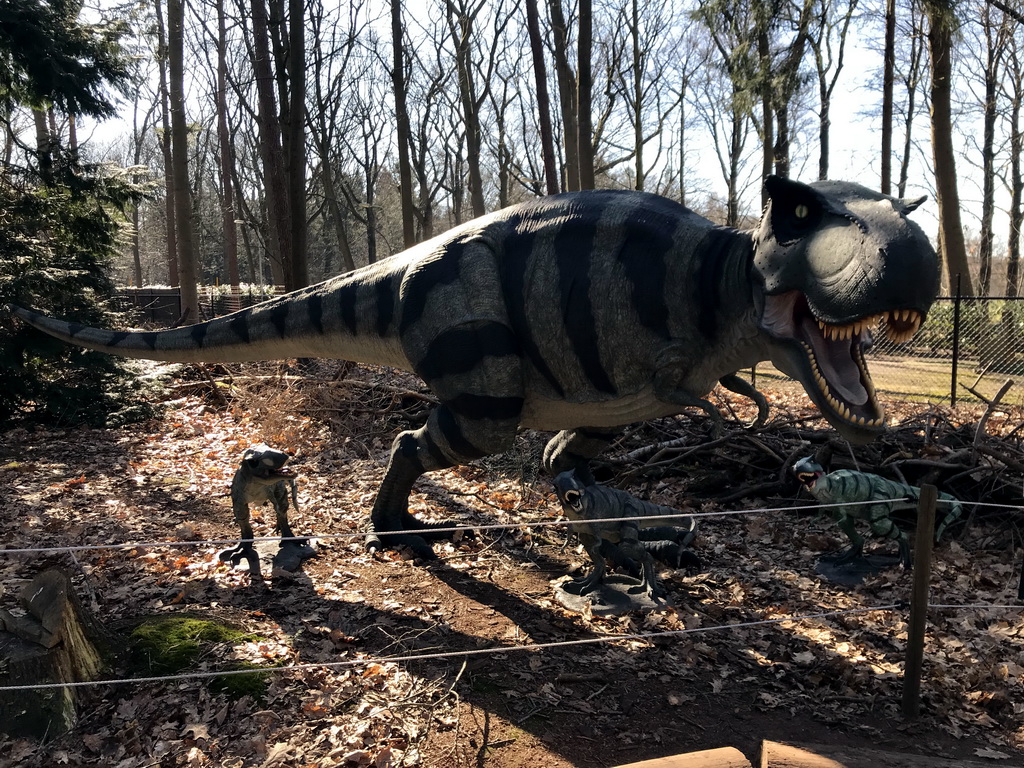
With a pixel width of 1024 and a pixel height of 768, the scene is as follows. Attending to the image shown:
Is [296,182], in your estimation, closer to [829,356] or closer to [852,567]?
[852,567]

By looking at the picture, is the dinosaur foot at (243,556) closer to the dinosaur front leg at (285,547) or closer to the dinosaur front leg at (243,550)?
the dinosaur front leg at (243,550)

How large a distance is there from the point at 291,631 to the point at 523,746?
4.61 feet

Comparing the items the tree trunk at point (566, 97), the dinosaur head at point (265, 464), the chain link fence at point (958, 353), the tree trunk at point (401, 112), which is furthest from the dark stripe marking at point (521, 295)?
the tree trunk at point (401, 112)

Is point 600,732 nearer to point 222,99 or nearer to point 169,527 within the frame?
point 169,527

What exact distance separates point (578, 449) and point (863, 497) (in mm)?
1669

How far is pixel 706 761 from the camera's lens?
6.93ft

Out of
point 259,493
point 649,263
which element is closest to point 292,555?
point 259,493

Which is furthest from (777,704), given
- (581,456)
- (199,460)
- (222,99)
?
(222,99)

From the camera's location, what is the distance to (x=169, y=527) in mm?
5094

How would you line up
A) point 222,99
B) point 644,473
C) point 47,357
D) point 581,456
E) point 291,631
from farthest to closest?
point 222,99 → point 47,357 → point 644,473 → point 581,456 → point 291,631

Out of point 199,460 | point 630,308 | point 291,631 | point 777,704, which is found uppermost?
point 630,308

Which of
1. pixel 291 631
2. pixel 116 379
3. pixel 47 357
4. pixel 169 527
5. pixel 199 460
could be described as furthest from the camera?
pixel 116 379

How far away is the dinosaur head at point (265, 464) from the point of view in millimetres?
3975

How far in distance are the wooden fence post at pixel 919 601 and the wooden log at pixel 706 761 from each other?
1.24 metres
